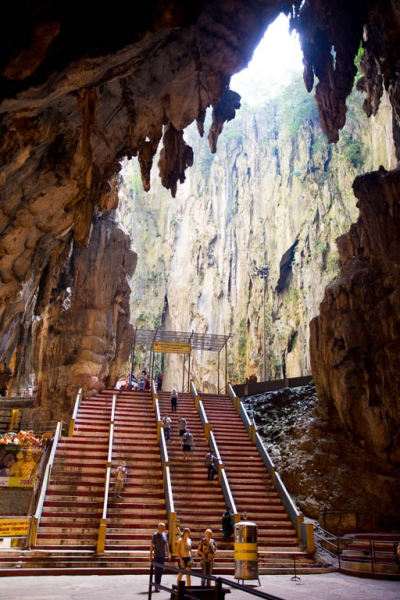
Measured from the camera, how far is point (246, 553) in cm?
866

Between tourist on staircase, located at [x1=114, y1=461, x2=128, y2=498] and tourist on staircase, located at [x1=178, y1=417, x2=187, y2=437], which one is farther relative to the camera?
tourist on staircase, located at [x1=178, y1=417, x2=187, y2=437]

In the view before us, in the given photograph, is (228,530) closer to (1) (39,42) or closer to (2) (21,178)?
(2) (21,178)

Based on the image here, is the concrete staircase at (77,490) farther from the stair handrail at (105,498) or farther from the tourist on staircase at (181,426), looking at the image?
the tourist on staircase at (181,426)

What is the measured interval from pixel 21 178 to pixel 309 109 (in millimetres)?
35273

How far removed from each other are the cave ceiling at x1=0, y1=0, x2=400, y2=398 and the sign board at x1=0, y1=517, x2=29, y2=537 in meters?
5.92

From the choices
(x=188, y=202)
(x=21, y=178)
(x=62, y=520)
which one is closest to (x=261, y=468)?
(x=62, y=520)

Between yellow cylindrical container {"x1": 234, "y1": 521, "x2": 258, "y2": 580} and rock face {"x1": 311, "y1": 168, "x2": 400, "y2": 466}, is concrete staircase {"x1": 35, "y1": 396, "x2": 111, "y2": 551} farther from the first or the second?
rock face {"x1": 311, "y1": 168, "x2": 400, "y2": 466}

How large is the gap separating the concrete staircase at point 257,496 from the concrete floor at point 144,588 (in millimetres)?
1095

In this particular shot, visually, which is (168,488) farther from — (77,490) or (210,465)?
(77,490)

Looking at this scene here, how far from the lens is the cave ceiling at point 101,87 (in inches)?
362

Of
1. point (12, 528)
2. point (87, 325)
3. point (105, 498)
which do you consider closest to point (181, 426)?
point (105, 498)

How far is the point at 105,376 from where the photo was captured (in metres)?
26.4

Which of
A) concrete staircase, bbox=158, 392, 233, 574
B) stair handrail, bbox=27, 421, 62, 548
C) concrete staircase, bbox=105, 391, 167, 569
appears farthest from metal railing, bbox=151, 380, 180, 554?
stair handrail, bbox=27, 421, 62, 548

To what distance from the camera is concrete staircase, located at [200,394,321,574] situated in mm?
12352
